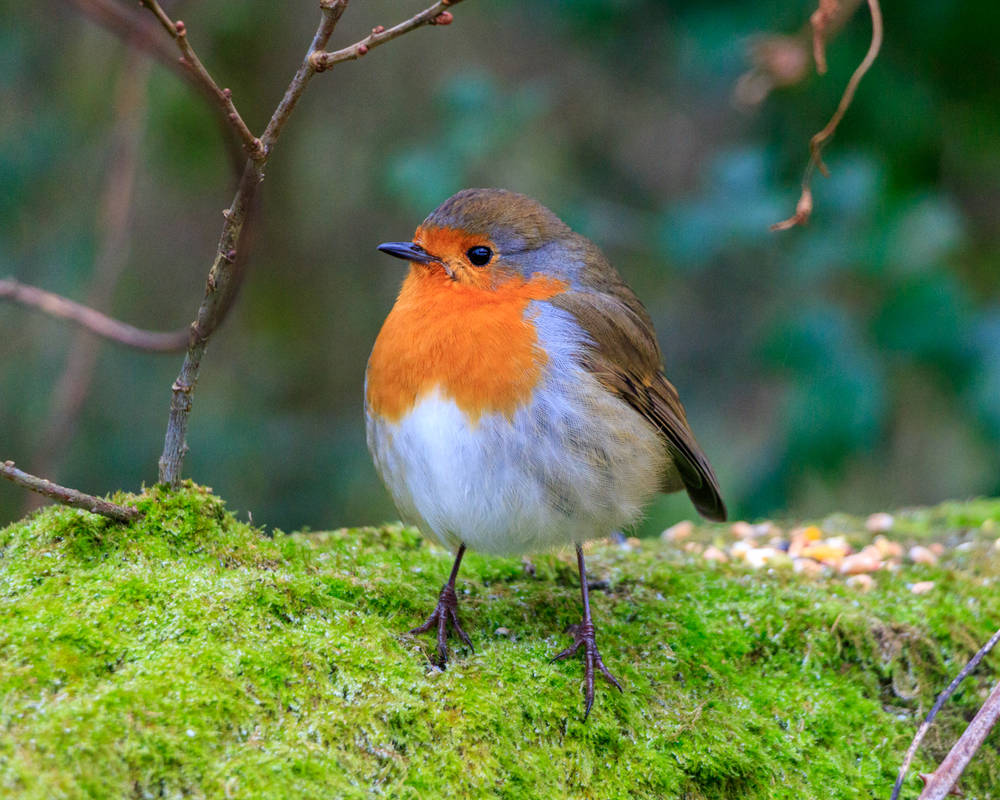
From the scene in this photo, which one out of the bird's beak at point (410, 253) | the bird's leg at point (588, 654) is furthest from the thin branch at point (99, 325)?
the bird's leg at point (588, 654)

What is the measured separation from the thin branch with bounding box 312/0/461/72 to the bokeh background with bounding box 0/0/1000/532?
210 centimetres

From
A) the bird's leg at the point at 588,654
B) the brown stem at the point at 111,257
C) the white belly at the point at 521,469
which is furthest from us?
the brown stem at the point at 111,257

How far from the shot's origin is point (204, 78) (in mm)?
1848

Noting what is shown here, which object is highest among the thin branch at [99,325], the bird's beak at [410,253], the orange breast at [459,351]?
the bird's beak at [410,253]

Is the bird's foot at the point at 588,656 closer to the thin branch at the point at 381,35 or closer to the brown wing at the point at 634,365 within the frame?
the brown wing at the point at 634,365

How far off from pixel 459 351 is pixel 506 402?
176 mm

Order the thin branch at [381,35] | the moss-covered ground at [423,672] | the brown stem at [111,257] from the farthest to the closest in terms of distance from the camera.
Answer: the brown stem at [111,257], the thin branch at [381,35], the moss-covered ground at [423,672]

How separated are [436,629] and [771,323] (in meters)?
2.37

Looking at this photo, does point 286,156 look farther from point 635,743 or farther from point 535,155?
point 635,743

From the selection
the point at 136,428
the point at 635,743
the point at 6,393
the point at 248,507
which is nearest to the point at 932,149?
the point at 635,743

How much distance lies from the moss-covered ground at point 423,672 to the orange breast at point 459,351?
0.47 metres

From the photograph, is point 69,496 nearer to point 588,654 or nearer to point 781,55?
point 588,654

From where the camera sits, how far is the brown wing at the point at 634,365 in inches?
107

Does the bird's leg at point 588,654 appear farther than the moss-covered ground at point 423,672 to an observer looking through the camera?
Yes
